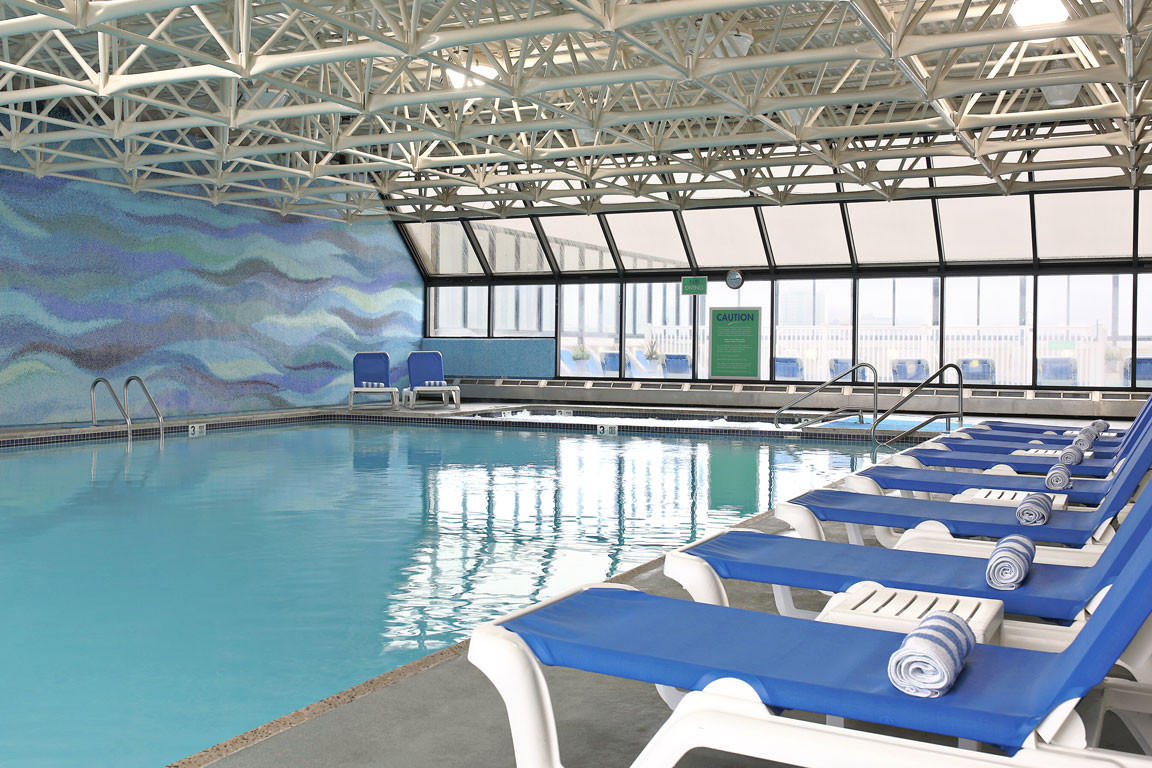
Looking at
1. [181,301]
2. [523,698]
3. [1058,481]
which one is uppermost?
[181,301]

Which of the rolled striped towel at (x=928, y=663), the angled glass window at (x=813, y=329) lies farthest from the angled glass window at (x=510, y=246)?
the rolled striped towel at (x=928, y=663)

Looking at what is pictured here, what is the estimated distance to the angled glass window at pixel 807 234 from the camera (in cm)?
1730

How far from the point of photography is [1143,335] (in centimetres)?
1589

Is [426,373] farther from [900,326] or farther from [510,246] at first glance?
[900,326]

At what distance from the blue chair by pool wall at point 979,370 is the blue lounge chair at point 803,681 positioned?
1599 cm

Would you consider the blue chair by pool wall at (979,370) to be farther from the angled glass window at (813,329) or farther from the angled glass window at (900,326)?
the angled glass window at (813,329)

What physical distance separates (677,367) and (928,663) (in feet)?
56.9

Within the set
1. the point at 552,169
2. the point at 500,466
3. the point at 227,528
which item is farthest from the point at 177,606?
the point at 552,169

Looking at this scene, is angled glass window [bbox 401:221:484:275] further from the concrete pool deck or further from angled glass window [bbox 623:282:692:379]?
the concrete pool deck

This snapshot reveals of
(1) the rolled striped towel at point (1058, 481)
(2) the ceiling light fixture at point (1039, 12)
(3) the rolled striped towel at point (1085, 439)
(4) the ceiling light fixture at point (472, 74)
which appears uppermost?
(4) the ceiling light fixture at point (472, 74)

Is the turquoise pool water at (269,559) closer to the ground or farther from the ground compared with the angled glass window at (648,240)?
closer to the ground

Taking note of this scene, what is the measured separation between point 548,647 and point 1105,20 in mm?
7196

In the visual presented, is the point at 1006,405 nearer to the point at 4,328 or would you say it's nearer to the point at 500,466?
the point at 500,466

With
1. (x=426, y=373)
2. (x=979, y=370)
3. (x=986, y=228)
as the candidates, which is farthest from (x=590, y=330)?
(x=986, y=228)
